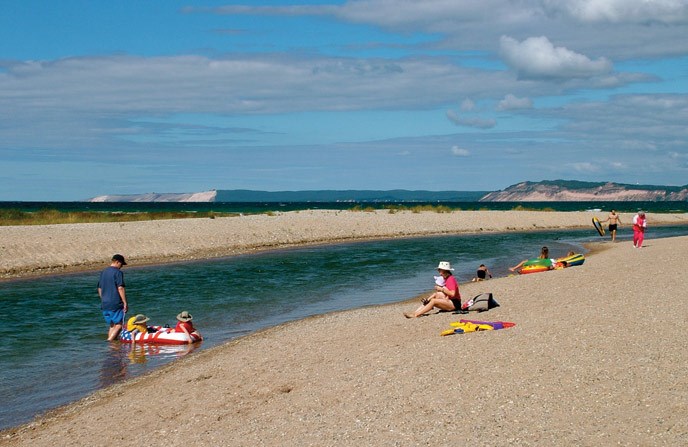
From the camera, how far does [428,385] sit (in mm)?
9414

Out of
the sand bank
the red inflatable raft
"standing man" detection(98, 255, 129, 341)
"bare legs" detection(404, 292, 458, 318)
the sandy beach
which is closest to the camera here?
the sandy beach

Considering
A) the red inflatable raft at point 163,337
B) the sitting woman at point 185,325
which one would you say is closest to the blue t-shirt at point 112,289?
the red inflatable raft at point 163,337

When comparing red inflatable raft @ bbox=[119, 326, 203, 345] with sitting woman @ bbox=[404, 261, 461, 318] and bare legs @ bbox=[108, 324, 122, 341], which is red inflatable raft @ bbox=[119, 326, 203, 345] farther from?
sitting woman @ bbox=[404, 261, 461, 318]

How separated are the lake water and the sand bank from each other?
249cm

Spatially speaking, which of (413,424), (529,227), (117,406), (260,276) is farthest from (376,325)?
(529,227)

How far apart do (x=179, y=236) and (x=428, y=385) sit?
107 ft

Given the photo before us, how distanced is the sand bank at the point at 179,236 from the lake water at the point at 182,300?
249 centimetres

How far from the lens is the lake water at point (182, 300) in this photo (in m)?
13.0

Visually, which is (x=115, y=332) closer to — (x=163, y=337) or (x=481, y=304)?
(x=163, y=337)

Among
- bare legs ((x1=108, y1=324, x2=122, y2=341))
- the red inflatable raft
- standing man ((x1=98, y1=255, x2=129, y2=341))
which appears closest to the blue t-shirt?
standing man ((x1=98, y1=255, x2=129, y2=341))

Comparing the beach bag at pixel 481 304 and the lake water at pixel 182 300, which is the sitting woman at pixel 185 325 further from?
the beach bag at pixel 481 304

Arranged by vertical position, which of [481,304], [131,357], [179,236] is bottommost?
[131,357]

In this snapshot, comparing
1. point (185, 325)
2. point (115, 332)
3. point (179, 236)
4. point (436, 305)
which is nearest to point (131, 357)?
point (185, 325)

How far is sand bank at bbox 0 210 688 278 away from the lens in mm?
32250
